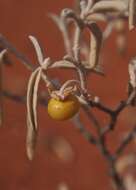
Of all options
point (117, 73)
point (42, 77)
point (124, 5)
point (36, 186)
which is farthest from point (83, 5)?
point (117, 73)

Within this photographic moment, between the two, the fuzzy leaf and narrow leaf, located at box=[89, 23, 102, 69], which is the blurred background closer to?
narrow leaf, located at box=[89, 23, 102, 69]

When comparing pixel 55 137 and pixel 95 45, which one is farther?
pixel 55 137

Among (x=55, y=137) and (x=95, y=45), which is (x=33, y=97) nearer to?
(x=95, y=45)

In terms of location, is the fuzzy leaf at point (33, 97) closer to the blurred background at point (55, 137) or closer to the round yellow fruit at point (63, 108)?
the round yellow fruit at point (63, 108)

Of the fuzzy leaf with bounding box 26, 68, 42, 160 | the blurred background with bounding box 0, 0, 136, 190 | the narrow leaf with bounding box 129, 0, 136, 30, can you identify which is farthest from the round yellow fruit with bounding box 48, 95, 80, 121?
the blurred background with bounding box 0, 0, 136, 190

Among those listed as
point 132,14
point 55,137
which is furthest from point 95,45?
point 55,137

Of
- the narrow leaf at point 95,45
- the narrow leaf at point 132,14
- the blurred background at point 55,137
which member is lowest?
the blurred background at point 55,137

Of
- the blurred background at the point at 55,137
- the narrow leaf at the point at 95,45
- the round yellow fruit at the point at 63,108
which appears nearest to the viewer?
the round yellow fruit at the point at 63,108

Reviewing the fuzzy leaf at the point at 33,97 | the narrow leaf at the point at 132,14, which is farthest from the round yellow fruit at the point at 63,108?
the narrow leaf at the point at 132,14
